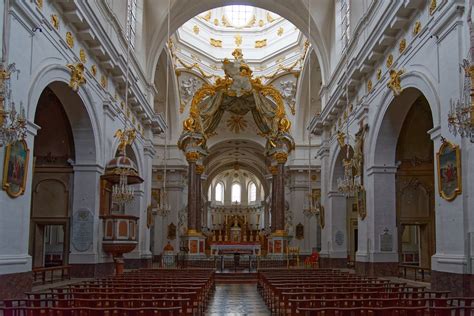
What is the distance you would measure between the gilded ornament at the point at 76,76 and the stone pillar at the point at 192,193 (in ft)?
38.1

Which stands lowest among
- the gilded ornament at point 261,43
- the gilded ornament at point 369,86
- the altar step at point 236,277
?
the altar step at point 236,277

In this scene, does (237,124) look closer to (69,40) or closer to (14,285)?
(69,40)

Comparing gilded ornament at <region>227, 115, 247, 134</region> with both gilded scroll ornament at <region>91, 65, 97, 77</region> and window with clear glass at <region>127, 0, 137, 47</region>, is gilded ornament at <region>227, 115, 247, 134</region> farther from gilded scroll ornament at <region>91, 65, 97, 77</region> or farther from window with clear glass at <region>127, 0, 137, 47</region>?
gilded scroll ornament at <region>91, 65, 97, 77</region>

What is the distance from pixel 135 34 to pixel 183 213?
43.9 feet

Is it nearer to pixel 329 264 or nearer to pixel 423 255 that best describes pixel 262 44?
pixel 329 264

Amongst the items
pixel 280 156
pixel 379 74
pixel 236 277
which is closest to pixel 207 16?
pixel 280 156

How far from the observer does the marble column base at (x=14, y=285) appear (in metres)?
10.0

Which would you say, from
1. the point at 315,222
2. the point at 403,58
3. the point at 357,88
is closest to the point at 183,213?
the point at 315,222

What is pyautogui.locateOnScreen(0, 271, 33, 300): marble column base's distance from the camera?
10008 millimetres

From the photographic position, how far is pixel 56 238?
23.9 m

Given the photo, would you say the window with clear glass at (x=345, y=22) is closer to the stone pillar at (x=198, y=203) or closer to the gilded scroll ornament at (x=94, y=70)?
the gilded scroll ornament at (x=94, y=70)

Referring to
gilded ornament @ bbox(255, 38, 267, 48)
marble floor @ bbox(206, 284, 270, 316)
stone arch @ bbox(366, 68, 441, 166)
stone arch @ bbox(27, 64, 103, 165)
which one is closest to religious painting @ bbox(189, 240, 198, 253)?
marble floor @ bbox(206, 284, 270, 316)

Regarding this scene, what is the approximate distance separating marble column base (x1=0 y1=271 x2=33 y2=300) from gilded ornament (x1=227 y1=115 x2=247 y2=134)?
27.3 m

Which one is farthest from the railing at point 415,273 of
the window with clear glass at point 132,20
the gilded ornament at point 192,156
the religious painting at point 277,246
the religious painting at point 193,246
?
the window with clear glass at point 132,20
